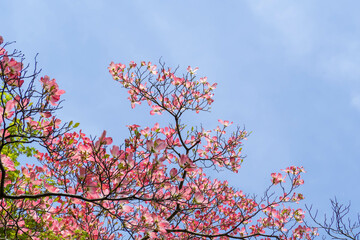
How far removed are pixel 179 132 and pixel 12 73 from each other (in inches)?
169

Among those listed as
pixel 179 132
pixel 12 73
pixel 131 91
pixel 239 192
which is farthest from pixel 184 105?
pixel 12 73

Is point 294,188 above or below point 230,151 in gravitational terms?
below

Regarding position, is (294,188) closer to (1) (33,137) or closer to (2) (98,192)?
(2) (98,192)

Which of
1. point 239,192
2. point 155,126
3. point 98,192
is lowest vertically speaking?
point 98,192

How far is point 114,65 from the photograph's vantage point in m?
8.18

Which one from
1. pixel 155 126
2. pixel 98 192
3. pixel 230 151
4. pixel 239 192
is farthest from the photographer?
pixel 239 192

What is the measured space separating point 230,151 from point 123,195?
14.8 ft

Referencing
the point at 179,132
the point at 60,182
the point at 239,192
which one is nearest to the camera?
the point at 60,182

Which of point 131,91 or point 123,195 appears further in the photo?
point 131,91

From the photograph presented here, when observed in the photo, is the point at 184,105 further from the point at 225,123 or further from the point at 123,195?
the point at 123,195

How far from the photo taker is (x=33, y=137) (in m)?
3.64

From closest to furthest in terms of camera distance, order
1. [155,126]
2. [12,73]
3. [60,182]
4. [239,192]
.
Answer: [12,73] < [155,126] < [60,182] < [239,192]

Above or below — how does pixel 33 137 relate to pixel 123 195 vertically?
above

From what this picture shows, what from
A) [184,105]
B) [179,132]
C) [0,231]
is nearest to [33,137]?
[0,231]
